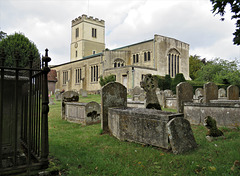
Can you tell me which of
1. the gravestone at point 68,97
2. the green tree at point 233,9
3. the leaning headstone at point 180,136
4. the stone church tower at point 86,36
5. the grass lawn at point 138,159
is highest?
the stone church tower at point 86,36

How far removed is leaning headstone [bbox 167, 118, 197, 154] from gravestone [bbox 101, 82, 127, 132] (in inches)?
114

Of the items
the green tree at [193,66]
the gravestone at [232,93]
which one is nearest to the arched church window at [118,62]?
the green tree at [193,66]

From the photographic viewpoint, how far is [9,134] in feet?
10.5

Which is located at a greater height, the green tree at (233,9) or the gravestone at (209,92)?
the green tree at (233,9)

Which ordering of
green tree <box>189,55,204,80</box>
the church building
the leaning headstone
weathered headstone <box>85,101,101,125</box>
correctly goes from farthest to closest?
green tree <box>189,55,204,80</box>
the church building
weathered headstone <box>85,101,101,125</box>
the leaning headstone

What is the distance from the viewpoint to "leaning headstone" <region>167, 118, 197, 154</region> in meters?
3.92

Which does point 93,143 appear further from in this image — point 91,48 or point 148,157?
point 91,48

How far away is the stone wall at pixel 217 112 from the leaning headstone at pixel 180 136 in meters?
3.10

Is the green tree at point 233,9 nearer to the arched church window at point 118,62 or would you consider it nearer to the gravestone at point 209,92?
the gravestone at point 209,92

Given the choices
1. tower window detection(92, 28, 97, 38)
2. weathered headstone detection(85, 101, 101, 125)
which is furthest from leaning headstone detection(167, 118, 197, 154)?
tower window detection(92, 28, 97, 38)

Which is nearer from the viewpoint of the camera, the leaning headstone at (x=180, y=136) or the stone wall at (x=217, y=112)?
the leaning headstone at (x=180, y=136)

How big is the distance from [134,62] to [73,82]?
17533mm

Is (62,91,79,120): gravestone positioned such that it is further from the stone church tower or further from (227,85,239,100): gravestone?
the stone church tower

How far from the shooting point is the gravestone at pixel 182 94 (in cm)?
820
